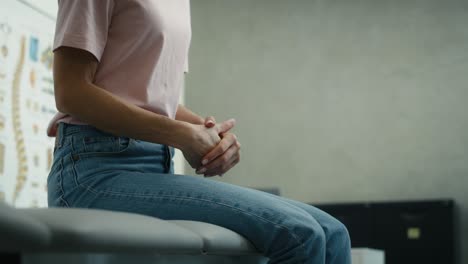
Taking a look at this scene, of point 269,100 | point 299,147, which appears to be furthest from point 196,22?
point 299,147

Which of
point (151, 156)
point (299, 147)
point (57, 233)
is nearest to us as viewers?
point (57, 233)

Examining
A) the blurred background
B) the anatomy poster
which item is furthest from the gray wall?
the anatomy poster

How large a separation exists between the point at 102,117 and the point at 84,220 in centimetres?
42

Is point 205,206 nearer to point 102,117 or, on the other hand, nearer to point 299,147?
point 102,117

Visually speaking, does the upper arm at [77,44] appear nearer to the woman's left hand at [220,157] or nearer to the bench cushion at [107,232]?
the woman's left hand at [220,157]

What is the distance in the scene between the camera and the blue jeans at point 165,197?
3.16 feet

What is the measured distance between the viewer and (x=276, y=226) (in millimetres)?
963

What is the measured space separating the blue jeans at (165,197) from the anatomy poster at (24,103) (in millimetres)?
1305

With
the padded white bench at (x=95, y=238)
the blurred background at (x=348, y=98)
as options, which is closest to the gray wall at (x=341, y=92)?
the blurred background at (x=348, y=98)

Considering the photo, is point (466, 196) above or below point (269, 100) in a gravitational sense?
below

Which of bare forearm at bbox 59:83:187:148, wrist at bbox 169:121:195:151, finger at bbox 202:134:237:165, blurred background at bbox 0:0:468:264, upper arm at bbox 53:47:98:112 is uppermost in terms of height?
upper arm at bbox 53:47:98:112

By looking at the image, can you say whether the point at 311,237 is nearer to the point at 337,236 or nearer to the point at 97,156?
the point at 337,236

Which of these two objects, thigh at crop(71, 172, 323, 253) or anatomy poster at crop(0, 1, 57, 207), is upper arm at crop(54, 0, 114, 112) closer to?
thigh at crop(71, 172, 323, 253)

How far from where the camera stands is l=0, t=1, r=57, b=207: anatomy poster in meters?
2.28
